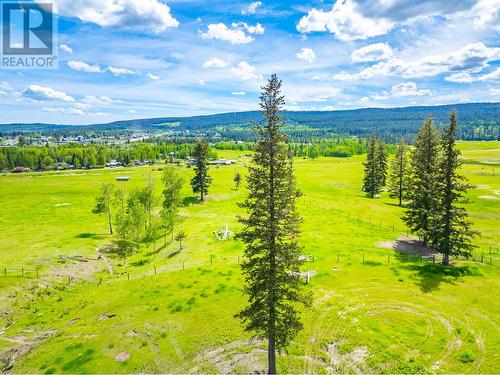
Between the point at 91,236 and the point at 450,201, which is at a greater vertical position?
the point at 450,201

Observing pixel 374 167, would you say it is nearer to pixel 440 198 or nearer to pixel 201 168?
pixel 201 168

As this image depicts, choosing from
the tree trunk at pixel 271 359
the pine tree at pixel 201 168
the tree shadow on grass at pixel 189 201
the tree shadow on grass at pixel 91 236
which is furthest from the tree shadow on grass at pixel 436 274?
the pine tree at pixel 201 168

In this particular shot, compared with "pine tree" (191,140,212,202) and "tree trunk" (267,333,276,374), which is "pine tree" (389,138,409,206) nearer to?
"pine tree" (191,140,212,202)

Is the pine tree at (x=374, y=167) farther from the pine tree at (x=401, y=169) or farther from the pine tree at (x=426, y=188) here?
the pine tree at (x=426, y=188)

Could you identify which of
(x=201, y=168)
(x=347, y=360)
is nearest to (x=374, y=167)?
(x=201, y=168)

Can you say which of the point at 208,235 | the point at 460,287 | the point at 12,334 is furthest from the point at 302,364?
the point at 208,235
